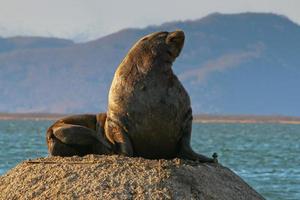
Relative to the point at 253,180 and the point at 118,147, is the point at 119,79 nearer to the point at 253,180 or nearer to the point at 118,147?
the point at 118,147

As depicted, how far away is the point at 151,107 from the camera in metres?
9.19

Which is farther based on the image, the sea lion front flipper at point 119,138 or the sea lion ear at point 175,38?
the sea lion ear at point 175,38

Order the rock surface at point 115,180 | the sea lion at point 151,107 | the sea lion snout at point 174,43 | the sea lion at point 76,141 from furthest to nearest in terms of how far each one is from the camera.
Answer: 1. the sea lion snout at point 174,43
2. the sea lion at point 76,141
3. the sea lion at point 151,107
4. the rock surface at point 115,180

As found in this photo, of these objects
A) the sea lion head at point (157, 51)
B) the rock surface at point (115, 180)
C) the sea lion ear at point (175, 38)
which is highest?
the sea lion ear at point (175, 38)

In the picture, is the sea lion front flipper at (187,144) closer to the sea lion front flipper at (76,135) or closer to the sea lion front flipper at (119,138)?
the sea lion front flipper at (119,138)

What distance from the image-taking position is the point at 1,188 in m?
8.88

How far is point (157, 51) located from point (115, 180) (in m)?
1.72

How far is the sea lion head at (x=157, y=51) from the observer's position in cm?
950

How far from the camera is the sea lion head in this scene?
9500 millimetres

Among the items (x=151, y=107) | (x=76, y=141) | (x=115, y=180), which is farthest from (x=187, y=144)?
(x=115, y=180)

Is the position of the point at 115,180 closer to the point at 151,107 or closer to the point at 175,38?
the point at 151,107

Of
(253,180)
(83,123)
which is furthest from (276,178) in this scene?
(83,123)

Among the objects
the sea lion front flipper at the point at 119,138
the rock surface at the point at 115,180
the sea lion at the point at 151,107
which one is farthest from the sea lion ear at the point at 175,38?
the rock surface at the point at 115,180

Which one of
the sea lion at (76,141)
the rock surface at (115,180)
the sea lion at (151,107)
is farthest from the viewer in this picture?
the sea lion at (76,141)
